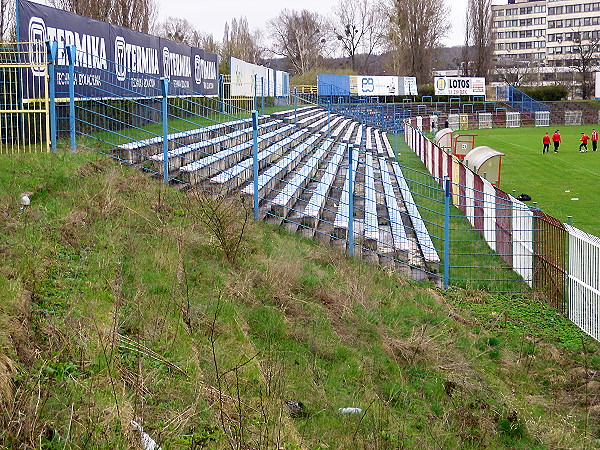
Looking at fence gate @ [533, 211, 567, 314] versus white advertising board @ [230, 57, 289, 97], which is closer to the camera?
fence gate @ [533, 211, 567, 314]

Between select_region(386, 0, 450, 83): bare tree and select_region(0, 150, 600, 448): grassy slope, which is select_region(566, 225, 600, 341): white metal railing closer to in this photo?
select_region(0, 150, 600, 448): grassy slope

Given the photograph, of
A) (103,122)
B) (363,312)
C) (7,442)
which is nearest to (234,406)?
(7,442)

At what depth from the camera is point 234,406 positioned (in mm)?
5441

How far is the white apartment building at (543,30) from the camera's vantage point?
447 feet

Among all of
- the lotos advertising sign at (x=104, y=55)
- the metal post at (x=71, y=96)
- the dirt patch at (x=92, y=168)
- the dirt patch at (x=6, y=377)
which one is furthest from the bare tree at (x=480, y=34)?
the dirt patch at (x=6, y=377)

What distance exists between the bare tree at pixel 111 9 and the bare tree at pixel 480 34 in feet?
161

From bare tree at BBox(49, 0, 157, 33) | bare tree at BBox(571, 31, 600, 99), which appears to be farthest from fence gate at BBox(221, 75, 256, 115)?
bare tree at BBox(571, 31, 600, 99)

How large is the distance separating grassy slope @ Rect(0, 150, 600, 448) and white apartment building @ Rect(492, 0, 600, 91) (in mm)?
128758

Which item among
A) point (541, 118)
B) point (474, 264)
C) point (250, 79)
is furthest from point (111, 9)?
point (541, 118)

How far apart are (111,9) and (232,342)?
32.0 m

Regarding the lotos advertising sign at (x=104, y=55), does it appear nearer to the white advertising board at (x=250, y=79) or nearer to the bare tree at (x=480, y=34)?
the white advertising board at (x=250, y=79)

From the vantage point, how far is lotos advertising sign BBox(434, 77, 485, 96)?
6719cm

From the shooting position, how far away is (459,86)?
6775 centimetres

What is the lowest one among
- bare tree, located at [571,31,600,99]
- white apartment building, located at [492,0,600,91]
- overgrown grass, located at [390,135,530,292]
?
overgrown grass, located at [390,135,530,292]
